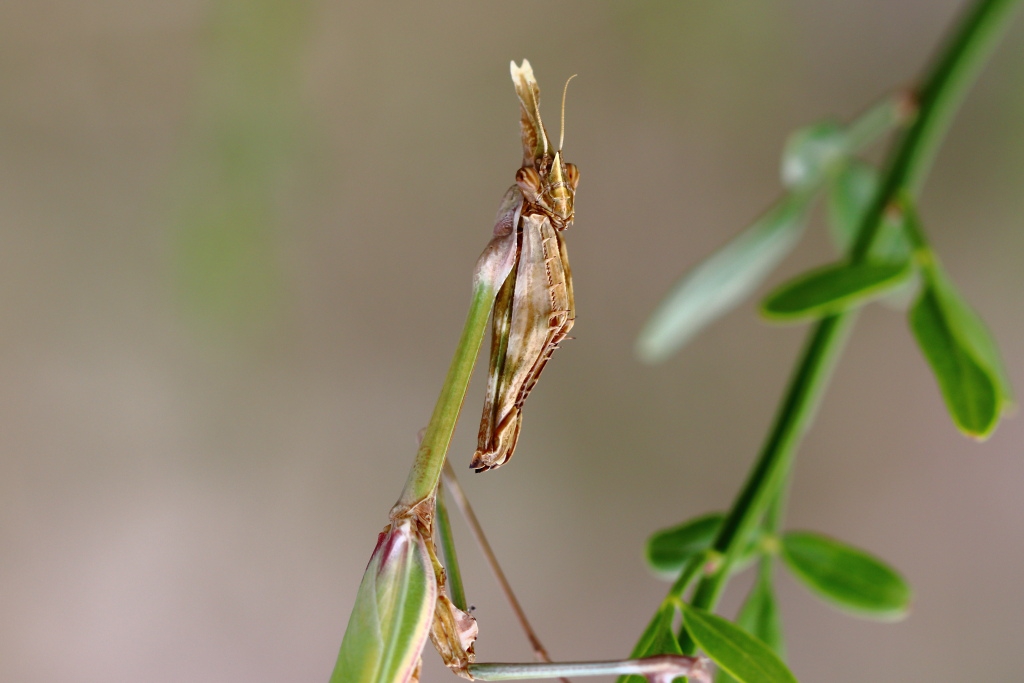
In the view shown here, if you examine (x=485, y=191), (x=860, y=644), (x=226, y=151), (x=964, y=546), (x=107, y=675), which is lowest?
(x=860, y=644)

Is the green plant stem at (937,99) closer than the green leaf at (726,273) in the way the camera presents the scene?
Yes

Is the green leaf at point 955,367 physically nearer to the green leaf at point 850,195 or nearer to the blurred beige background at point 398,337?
the green leaf at point 850,195

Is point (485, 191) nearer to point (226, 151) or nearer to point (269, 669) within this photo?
point (226, 151)

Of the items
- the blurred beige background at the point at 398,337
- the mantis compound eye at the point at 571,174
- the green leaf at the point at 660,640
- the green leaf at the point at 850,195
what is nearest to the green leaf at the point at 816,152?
the green leaf at the point at 850,195

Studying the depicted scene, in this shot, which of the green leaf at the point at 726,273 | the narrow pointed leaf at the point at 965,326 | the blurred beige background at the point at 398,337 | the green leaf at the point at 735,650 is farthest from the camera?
the blurred beige background at the point at 398,337

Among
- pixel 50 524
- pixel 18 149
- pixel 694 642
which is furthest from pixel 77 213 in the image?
pixel 694 642
